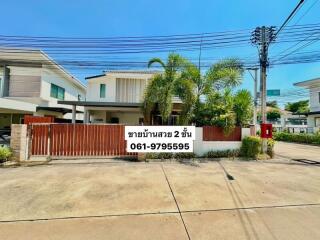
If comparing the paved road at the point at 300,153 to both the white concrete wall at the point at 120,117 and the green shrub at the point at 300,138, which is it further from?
the white concrete wall at the point at 120,117

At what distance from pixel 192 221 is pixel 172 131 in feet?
18.7

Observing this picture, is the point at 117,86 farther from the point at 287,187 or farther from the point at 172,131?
the point at 287,187

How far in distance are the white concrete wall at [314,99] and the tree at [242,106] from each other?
60.8 feet

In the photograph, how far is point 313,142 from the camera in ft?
59.1

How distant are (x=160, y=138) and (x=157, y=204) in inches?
189

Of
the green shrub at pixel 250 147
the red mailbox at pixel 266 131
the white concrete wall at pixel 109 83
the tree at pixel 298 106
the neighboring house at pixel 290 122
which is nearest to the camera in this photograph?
the green shrub at pixel 250 147

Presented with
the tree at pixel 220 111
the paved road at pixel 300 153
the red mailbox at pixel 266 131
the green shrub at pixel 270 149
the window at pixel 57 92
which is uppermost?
the window at pixel 57 92

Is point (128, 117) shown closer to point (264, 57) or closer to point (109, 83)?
point (109, 83)

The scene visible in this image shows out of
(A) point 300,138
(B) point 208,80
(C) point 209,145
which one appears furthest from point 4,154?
(A) point 300,138

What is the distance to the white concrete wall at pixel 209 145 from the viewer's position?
934 centimetres

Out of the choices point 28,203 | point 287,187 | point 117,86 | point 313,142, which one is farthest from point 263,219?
point 313,142

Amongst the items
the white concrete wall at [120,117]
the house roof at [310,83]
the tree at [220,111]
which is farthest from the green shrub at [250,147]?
the house roof at [310,83]

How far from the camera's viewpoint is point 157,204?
4160mm

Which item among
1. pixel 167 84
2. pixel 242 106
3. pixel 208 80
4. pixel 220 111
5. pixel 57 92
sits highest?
pixel 57 92
